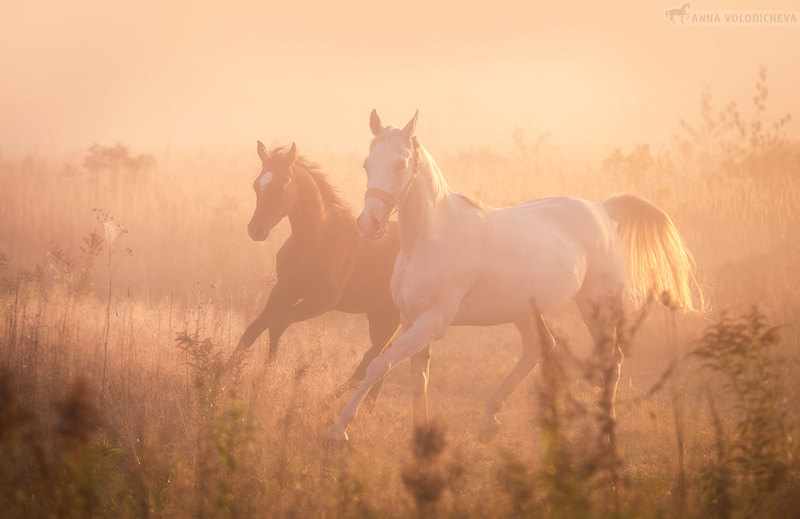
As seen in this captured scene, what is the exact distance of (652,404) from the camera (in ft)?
20.9

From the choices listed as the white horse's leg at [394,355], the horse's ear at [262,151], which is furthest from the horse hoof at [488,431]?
the horse's ear at [262,151]

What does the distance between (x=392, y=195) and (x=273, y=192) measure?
1.81 m

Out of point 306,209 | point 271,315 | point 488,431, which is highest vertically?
point 306,209

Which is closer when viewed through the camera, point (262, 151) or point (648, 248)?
point (262, 151)

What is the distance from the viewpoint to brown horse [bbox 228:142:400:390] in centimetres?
612

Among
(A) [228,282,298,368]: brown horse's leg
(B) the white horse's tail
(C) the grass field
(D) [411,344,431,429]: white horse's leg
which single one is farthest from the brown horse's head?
(B) the white horse's tail

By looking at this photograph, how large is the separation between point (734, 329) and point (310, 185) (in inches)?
158

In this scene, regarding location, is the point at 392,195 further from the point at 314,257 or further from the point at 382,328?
the point at 382,328

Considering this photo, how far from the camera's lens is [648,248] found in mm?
6633

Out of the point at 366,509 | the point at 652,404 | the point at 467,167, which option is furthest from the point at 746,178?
the point at 366,509

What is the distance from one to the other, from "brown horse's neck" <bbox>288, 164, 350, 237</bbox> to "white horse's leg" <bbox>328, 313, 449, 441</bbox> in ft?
6.15

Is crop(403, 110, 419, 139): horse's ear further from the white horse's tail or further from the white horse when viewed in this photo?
the white horse's tail

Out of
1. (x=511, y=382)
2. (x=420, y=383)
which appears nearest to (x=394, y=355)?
(x=420, y=383)

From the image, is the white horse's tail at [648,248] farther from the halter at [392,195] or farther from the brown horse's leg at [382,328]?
the halter at [392,195]
